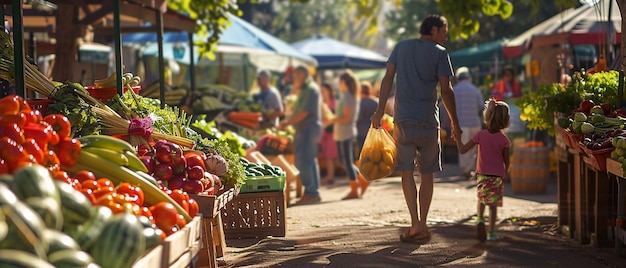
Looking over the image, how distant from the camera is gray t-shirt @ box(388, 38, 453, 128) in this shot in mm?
9461

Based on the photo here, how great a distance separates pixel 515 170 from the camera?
1521cm

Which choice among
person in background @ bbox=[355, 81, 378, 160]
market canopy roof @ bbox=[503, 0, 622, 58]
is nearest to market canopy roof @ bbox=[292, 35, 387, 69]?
market canopy roof @ bbox=[503, 0, 622, 58]

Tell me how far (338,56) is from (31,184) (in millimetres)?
25567

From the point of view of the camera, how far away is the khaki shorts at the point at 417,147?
9.47 m

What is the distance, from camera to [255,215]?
946 cm

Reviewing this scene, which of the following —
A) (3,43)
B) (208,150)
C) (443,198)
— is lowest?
(443,198)

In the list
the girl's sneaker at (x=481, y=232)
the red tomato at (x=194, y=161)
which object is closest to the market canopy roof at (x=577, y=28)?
the girl's sneaker at (x=481, y=232)

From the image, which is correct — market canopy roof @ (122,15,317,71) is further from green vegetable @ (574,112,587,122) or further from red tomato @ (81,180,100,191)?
red tomato @ (81,180,100,191)

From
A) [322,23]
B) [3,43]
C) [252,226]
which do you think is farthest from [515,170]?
[322,23]

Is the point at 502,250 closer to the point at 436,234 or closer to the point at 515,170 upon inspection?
the point at 436,234

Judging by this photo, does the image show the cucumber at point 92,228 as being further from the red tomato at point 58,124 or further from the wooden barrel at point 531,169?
the wooden barrel at point 531,169

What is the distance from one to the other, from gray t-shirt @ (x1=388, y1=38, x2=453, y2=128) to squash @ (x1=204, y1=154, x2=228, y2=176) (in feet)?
8.39

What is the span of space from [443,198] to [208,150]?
24.0 ft

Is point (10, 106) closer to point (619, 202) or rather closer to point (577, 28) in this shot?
point (619, 202)
